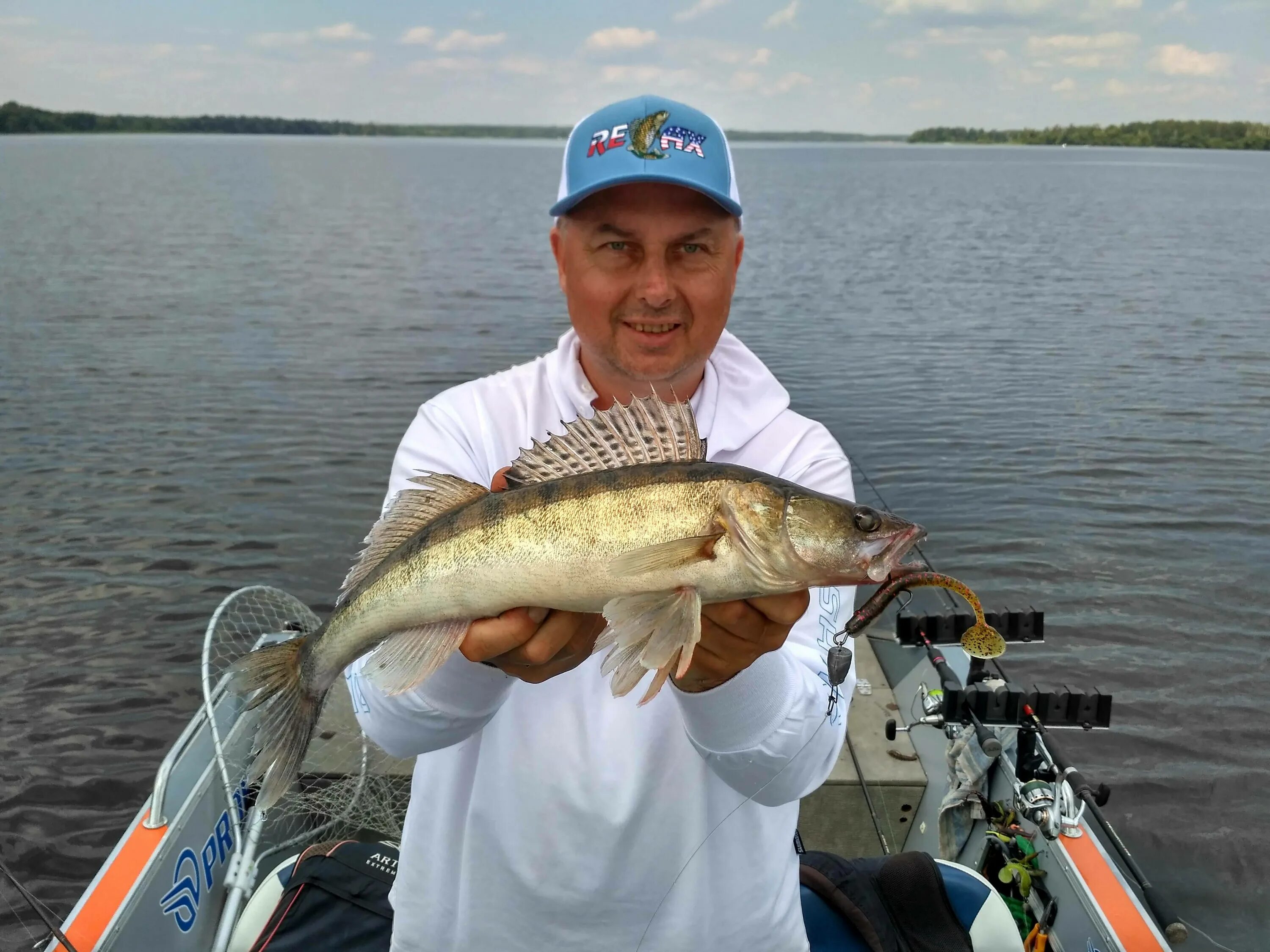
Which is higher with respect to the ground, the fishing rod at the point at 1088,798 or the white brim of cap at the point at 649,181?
the white brim of cap at the point at 649,181

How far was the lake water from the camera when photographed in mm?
8633

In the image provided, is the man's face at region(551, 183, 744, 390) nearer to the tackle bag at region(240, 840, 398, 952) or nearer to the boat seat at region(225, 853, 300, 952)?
the tackle bag at region(240, 840, 398, 952)

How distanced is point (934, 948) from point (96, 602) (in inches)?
399

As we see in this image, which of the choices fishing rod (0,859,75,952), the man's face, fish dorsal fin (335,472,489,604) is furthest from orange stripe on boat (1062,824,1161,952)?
fishing rod (0,859,75,952)

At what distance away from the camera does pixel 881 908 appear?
400 centimetres

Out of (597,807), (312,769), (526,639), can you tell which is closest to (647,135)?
(526,639)

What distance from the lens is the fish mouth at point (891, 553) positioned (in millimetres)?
2414

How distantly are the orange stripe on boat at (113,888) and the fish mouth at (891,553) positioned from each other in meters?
3.46

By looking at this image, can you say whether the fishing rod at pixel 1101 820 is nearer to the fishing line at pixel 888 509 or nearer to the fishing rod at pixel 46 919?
the fishing line at pixel 888 509

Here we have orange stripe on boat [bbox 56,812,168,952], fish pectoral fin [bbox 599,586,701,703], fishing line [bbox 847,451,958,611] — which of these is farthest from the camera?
orange stripe on boat [bbox 56,812,168,952]

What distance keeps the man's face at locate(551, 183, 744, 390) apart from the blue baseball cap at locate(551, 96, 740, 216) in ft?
0.23

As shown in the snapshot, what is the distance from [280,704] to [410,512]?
0.76 meters

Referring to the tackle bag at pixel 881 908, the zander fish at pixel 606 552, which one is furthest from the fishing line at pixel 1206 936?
the zander fish at pixel 606 552

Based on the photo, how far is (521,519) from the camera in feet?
8.34
